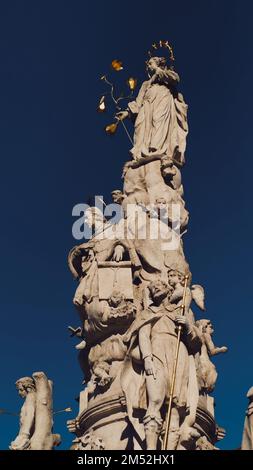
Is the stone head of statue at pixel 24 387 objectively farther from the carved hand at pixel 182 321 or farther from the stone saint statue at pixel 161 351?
the carved hand at pixel 182 321

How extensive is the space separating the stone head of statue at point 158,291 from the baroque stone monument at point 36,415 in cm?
243

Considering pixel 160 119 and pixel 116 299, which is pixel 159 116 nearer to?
pixel 160 119

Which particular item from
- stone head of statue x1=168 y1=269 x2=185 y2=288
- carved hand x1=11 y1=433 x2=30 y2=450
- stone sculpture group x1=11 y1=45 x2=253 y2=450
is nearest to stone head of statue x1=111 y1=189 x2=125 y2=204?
stone sculpture group x1=11 y1=45 x2=253 y2=450

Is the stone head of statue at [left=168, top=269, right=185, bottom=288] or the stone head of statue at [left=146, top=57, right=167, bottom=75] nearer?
the stone head of statue at [left=168, top=269, right=185, bottom=288]

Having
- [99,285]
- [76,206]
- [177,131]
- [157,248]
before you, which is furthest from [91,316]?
[177,131]

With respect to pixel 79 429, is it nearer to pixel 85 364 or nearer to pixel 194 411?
pixel 85 364

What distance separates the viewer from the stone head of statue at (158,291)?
1372 cm

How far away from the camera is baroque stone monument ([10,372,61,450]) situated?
1258 centimetres

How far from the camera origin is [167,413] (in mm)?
12242

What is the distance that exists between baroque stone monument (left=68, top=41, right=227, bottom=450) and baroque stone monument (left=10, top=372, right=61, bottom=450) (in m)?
0.60

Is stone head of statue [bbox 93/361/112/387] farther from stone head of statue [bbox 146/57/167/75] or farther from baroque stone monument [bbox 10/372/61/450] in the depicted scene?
stone head of statue [bbox 146/57/167/75]

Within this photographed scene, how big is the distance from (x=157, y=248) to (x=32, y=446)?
15.2 ft

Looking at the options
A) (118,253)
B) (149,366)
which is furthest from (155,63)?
(149,366)

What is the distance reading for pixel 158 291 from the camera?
45.0ft
